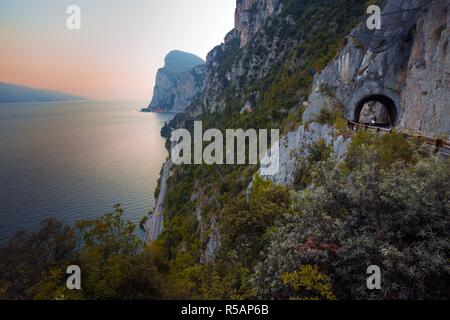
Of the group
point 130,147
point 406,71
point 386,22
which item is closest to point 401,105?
point 406,71

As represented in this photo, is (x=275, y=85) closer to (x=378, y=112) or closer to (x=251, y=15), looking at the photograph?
(x=378, y=112)

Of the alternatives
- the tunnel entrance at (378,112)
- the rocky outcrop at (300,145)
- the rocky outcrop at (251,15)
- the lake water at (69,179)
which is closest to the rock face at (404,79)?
the tunnel entrance at (378,112)

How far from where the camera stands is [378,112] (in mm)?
25391

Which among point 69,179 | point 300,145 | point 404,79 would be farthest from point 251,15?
point 404,79

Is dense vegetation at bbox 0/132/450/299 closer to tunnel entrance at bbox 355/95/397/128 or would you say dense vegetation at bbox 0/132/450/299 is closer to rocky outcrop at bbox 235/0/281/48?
tunnel entrance at bbox 355/95/397/128

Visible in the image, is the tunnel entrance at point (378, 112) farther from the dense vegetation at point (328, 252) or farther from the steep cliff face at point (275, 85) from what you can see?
the dense vegetation at point (328, 252)

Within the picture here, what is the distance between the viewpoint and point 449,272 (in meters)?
5.50

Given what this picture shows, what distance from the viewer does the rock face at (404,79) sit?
45.7ft

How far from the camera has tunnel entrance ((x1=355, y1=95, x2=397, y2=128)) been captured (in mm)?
20359

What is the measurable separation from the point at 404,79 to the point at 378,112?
780cm

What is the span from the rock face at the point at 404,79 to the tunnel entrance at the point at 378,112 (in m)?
0.11

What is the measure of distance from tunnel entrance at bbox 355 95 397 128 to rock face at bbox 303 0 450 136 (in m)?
0.11

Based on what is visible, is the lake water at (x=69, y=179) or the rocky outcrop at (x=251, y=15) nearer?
the lake water at (x=69, y=179)

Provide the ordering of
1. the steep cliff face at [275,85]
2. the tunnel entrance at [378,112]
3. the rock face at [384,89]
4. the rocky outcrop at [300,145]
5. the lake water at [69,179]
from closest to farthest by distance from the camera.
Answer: the rock face at [384,89] < the rocky outcrop at [300,145] < the tunnel entrance at [378,112] < the steep cliff face at [275,85] < the lake water at [69,179]
